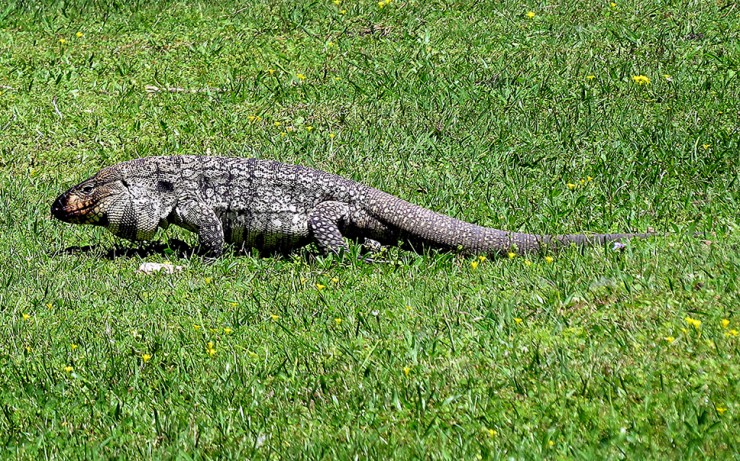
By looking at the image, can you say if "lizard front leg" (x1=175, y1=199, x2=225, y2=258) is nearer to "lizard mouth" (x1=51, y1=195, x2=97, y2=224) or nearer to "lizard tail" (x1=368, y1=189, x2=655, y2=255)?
"lizard mouth" (x1=51, y1=195, x2=97, y2=224)

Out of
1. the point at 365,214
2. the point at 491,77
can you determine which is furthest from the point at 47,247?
the point at 491,77

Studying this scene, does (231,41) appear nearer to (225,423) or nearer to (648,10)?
(648,10)

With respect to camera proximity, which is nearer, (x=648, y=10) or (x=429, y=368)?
(x=429, y=368)

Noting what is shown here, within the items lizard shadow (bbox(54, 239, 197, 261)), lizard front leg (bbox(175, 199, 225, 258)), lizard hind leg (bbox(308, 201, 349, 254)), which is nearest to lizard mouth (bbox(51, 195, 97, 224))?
lizard shadow (bbox(54, 239, 197, 261))

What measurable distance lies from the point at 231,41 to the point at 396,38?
229 centimetres

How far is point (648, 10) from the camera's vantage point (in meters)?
14.7

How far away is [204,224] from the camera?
388 inches

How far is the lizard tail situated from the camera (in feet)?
29.4

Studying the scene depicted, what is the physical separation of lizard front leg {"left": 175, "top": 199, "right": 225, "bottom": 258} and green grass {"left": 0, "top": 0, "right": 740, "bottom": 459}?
0.25m

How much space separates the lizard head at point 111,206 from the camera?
9.97m

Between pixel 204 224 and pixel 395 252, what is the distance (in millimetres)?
1731

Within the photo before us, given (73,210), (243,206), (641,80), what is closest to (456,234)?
(243,206)

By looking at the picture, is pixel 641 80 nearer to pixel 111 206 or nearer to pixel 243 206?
pixel 243 206

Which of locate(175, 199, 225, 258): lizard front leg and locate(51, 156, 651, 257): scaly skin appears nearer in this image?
locate(51, 156, 651, 257): scaly skin
